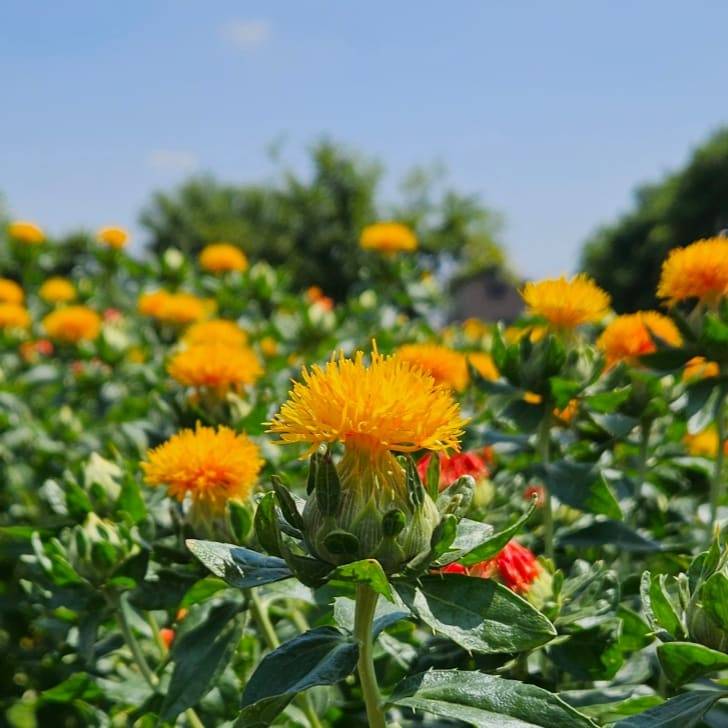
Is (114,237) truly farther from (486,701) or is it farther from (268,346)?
(486,701)

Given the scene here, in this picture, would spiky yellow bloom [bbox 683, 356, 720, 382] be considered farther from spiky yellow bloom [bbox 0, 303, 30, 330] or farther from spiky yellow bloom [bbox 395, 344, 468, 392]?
spiky yellow bloom [bbox 0, 303, 30, 330]

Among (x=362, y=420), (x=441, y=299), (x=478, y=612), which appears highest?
(x=441, y=299)

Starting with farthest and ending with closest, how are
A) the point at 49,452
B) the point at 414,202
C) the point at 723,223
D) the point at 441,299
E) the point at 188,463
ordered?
1. the point at 414,202
2. the point at 723,223
3. the point at 441,299
4. the point at 49,452
5. the point at 188,463

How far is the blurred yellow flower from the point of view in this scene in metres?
3.67

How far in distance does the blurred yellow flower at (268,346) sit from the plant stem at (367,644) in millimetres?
2660

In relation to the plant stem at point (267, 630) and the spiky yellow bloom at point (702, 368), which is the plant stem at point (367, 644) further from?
the spiky yellow bloom at point (702, 368)

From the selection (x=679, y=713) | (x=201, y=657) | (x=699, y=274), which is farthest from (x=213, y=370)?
(x=679, y=713)

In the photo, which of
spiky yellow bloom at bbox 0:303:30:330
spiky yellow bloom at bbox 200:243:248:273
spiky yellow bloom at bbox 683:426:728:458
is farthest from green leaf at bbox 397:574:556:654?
spiky yellow bloom at bbox 0:303:30:330

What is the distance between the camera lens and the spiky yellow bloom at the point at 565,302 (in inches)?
65.7

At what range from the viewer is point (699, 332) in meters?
1.66

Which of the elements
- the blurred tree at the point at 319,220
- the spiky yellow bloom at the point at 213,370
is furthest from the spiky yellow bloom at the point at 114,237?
the blurred tree at the point at 319,220

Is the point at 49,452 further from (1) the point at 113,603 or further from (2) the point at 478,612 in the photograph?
(2) the point at 478,612

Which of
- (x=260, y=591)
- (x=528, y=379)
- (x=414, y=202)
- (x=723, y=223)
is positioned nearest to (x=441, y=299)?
(x=528, y=379)

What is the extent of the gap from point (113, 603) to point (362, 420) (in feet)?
2.87
